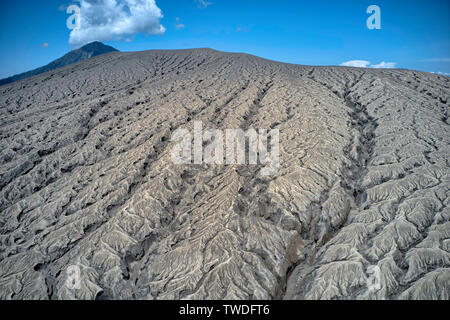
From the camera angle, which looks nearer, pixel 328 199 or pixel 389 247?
pixel 389 247

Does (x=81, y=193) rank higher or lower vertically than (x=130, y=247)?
higher

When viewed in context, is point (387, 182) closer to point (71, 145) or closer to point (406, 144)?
point (406, 144)

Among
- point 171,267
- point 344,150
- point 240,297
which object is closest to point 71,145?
point 171,267
